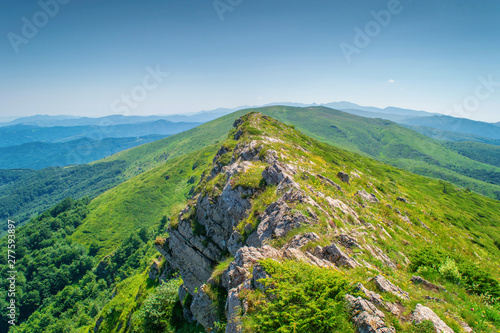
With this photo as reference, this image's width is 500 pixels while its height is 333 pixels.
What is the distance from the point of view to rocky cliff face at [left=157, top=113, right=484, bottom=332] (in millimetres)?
10500

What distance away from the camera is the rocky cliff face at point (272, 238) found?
1050 cm

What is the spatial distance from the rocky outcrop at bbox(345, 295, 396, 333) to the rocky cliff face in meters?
0.04

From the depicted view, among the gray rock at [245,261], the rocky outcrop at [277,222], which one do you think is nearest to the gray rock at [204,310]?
the gray rock at [245,261]

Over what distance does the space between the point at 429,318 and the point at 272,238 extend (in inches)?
383

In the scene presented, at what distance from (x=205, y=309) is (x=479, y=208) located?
150026 mm

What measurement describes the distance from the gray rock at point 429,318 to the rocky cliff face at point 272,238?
4 centimetres

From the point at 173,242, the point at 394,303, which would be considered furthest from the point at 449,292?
the point at 173,242

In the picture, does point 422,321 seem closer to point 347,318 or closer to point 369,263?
point 347,318

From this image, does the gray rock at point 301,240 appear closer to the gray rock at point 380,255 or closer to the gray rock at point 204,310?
the gray rock at point 380,255

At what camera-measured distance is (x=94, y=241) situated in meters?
136

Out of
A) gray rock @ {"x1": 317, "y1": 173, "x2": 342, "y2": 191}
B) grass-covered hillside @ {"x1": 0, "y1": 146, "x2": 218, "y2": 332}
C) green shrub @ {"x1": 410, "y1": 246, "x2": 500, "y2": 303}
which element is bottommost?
grass-covered hillside @ {"x1": 0, "y1": 146, "x2": 218, "y2": 332}

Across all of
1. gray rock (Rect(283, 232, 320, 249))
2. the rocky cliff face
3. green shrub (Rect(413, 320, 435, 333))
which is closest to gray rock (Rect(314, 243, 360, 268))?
the rocky cliff face

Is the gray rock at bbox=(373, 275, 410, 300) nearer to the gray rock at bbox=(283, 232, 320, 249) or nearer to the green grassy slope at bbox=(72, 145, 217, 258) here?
the gray rock at bbox=(283, 232, 320, 249)

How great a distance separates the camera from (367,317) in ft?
27.7
